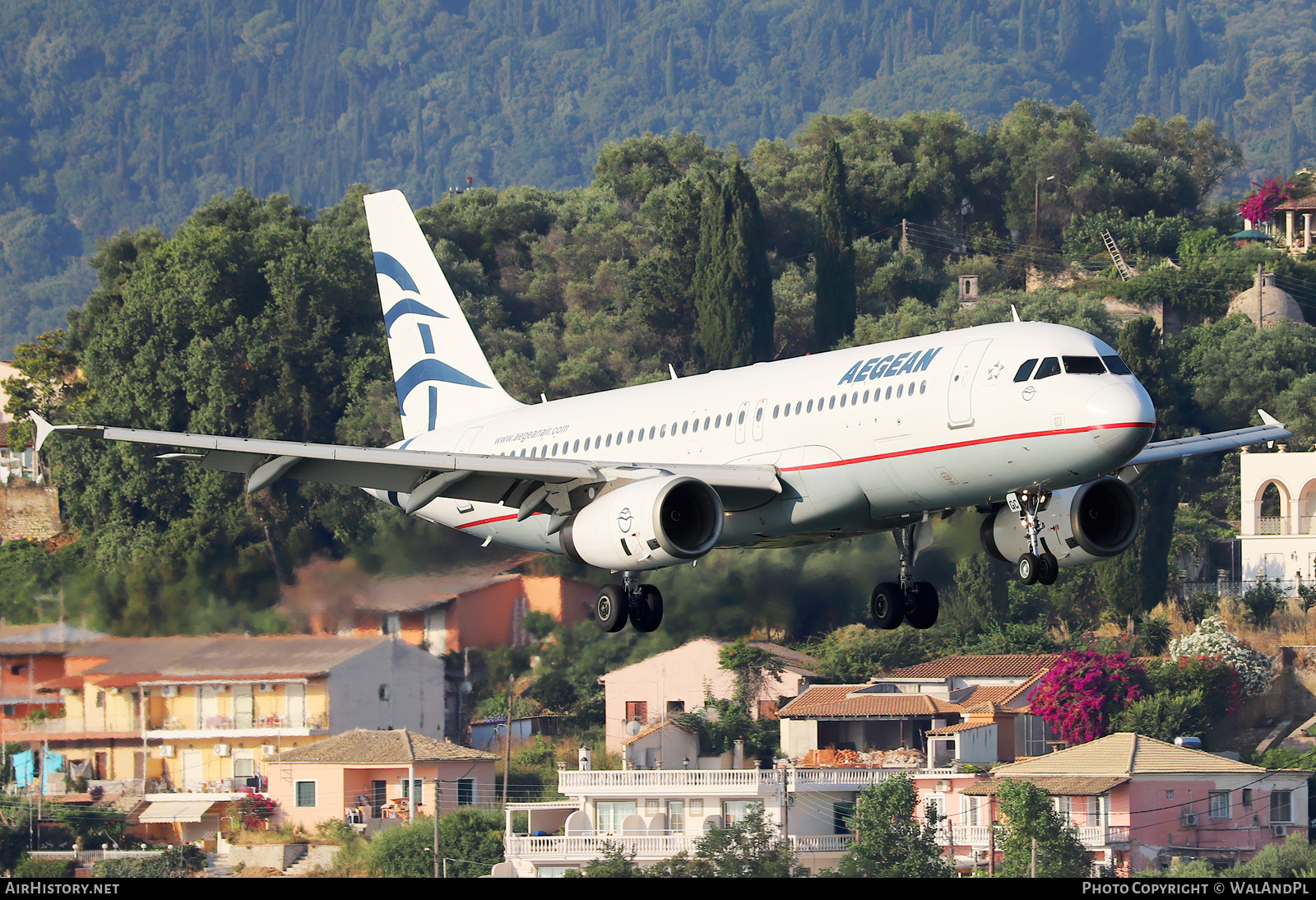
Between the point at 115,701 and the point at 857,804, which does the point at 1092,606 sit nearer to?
the point at 857,804

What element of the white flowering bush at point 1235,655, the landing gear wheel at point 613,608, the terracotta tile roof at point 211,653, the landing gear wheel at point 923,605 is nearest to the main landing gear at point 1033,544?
the landing gear wheel at point 923,605

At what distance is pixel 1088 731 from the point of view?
95.1 m

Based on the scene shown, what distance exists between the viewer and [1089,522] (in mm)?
39844

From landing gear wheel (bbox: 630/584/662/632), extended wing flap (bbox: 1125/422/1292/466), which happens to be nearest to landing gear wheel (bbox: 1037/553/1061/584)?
extended wing flap (bbox: 1125/422/1292/466)

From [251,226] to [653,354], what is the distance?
28.5 meters

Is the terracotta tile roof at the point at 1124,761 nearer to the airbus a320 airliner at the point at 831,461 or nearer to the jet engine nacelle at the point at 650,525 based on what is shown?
the airbus a320 airliner at the point at 831,461

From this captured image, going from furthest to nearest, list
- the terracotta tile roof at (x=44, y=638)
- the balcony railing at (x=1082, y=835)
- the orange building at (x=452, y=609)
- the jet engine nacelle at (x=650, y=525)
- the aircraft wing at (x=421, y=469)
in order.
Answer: the balcony railing at (x=1082, y=835) → the terracotta tile roof at (x=44, y=638) → the orange building at (x=452, y=609) → the aircraft wing at (x=421, y=469) → the jet engine nacelle at (x=650, y=525)

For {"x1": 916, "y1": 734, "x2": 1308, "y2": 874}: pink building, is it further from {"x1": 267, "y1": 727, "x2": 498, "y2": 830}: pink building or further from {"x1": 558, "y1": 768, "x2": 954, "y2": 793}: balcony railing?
{"x1": 267, "y1": 727, "x2": 498, "y2": 830}: pink building

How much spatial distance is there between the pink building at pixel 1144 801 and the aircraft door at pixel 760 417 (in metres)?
42.0

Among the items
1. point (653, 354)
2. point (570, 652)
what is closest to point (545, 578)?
point (570, 652)

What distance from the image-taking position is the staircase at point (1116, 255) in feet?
552

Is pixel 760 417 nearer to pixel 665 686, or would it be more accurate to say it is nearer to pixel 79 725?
pixel 79 725

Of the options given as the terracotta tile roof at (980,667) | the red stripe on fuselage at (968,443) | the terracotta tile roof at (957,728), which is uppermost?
the red stripe on fuselage at (968,443)

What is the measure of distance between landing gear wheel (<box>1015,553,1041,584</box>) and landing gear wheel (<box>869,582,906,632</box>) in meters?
4.02
